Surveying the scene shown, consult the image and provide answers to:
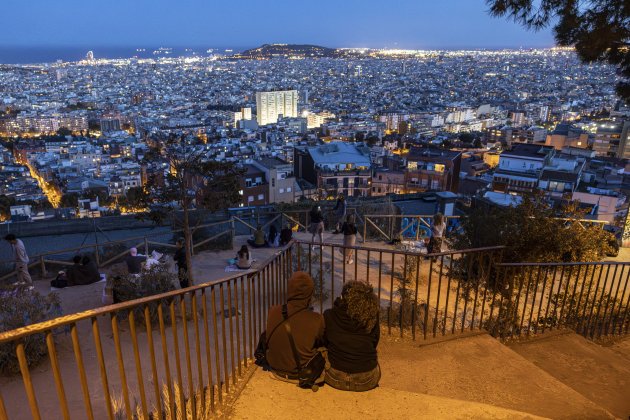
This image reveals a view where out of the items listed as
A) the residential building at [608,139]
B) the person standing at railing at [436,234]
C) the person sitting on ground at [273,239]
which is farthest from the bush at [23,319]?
the residential building at [608,139]

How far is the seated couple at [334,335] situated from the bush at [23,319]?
3.88 metres

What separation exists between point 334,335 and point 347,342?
4.3 inches

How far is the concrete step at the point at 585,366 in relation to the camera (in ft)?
14.5

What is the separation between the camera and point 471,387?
4020 millimetres

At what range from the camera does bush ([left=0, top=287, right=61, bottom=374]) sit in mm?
5633

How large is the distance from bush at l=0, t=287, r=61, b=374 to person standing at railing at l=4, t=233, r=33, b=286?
149 cm

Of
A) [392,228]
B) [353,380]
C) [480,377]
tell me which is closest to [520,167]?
[392,228]

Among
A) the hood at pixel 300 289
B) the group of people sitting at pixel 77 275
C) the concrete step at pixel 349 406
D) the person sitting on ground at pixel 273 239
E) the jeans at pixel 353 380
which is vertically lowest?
the person sitting on ground at pixel 273 239

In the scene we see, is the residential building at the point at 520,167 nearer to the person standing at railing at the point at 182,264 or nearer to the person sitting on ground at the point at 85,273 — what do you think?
the person standing at railing at the point at 182,264

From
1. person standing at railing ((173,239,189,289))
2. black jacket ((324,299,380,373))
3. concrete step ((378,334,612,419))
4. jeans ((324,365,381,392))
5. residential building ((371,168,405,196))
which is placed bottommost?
residential building ((371,168,405,196))

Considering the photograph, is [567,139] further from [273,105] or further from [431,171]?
[273,105]

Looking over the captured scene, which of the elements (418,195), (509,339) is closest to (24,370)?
(509,339)

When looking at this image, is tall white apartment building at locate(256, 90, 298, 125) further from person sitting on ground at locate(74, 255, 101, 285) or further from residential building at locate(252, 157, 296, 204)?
person sitting on ground at locate(74, 255, 101, 285)

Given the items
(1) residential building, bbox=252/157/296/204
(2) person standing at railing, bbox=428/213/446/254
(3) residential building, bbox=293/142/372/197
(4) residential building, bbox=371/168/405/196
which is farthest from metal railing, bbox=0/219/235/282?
(4) residential building, bbox=371/168/405/196
